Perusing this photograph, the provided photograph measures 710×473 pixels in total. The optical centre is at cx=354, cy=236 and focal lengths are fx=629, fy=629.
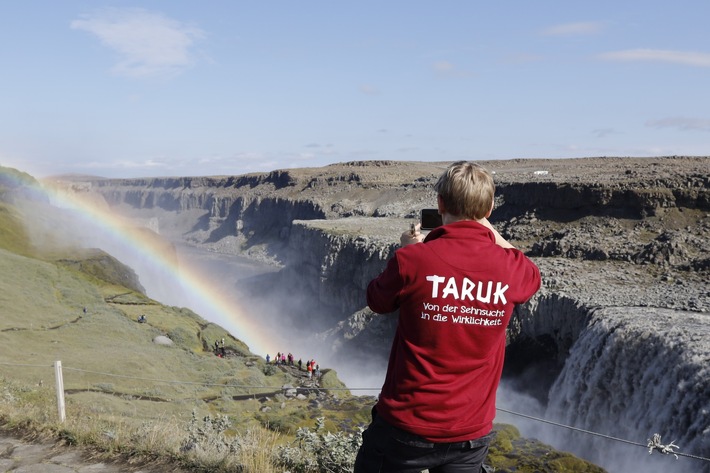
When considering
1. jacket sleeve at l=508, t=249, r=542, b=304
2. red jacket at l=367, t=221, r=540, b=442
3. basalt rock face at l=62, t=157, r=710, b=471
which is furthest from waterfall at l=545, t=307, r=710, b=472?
red jacket at l=367, t=221, r=540, b=442

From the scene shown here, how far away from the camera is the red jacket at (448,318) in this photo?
3525 millimetres

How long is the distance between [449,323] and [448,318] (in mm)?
30

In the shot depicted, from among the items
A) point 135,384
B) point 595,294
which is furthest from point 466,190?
point 595,294

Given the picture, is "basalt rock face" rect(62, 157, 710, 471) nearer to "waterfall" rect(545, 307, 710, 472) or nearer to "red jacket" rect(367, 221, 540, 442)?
"waterfall" rect(545, 307, 710, 472)

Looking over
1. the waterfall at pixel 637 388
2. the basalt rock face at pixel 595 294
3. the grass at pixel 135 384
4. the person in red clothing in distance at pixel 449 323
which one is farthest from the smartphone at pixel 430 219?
the basalt rock face at pixel 595 294

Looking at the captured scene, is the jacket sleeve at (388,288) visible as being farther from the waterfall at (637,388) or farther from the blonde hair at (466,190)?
the waterfall at (637,388)

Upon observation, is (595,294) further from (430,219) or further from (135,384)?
(430,219)

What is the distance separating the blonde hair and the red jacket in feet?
0.33

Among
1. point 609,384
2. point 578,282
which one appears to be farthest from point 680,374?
point 578,282

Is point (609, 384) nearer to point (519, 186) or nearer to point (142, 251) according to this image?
point (519, 186)

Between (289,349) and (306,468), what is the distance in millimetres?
64866

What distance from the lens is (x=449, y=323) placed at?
11.7ft

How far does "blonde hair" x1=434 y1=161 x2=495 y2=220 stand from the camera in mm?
3619

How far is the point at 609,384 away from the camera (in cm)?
2748
